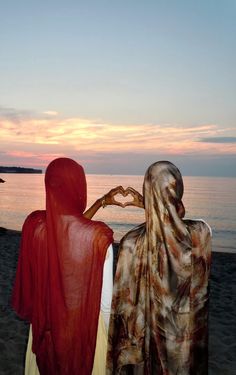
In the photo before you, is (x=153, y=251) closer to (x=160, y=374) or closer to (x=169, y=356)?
(x=169, y=356)

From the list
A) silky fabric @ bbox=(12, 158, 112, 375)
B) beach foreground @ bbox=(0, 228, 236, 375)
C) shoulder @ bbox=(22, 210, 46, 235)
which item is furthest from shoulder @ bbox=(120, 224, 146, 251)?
beach foreground @ bbox=(0, 228, 236, 375)

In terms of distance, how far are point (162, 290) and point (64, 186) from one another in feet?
3.16

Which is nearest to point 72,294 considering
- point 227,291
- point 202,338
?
point 202,338

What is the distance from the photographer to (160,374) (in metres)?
2.52

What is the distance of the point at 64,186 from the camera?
2.53 meters

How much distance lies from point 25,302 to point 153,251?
120 centimetres

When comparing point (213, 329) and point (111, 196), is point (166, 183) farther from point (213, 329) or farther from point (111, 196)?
point (213, 329)

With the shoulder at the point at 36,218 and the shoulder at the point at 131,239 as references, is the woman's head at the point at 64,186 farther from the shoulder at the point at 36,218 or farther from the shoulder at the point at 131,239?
the shoulder at the point at 131,239

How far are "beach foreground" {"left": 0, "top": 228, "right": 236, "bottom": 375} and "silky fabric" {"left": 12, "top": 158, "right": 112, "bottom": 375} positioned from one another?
2.51 m

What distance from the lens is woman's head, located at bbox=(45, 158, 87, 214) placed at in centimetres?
251

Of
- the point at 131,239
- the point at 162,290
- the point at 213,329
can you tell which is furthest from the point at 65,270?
the point at 213,329

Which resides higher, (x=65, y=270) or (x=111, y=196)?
(x=111, y=196)

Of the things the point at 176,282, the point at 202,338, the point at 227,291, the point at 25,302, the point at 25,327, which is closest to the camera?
the point at 176,282

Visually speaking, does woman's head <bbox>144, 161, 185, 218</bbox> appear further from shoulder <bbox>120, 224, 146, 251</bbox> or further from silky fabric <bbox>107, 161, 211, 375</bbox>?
shoulder <bbox>120, 224, 146, 251</bbox>
